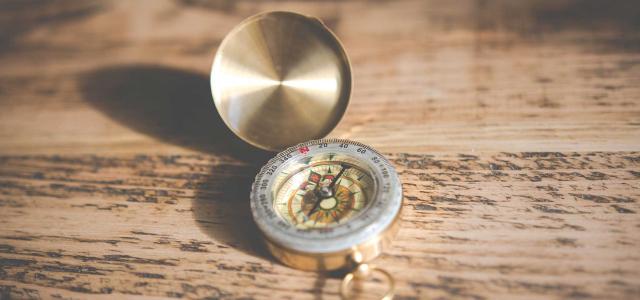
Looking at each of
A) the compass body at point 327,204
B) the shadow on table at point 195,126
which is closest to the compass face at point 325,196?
the compass body at point 327,204

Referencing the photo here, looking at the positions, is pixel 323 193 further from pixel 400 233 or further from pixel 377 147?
pixel 377 147

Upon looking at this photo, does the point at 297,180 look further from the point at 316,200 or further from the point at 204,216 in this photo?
the point at 204,216

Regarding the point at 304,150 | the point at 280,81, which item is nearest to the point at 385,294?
the point at 304,150

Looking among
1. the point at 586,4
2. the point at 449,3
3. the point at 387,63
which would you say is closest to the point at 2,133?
the point at 387,63

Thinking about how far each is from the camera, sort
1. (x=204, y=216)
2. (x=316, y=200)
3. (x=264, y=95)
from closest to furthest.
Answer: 1. (x=316, y=200)
2. (x=204, y=216)
3. (x=264, y=95)

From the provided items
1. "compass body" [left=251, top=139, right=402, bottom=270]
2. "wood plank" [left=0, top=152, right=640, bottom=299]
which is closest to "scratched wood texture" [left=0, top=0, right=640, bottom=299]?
"wood plank" [left=0, top=152, right=640, bottom=299]

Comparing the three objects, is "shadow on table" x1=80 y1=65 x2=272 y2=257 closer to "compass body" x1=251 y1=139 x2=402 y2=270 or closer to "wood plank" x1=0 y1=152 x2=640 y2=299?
"wood plank" x1=0 y1=152 x2=640 y2=299

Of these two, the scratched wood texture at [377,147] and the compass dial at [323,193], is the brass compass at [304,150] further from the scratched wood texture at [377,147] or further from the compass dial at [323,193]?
the scratched wood texture at [377,147]

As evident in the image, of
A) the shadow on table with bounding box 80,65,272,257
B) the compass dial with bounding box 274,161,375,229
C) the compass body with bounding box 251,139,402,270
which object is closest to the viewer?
the compass body with bounding box 251,139,402,270
